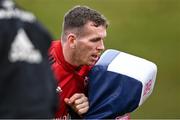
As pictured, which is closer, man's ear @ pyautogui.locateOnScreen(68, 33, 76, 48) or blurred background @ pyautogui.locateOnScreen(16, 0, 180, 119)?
man's ear @ pyautogui.locateOnScreen(68, 33, 76, 48)

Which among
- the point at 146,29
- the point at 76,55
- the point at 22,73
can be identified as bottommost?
the point at 146,29

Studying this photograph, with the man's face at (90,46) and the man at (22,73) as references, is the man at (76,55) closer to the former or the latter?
the man's face at (90,46)

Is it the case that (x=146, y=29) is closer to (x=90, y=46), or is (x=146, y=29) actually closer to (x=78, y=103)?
(x=90, y=46)

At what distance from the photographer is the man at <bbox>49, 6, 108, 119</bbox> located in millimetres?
2221

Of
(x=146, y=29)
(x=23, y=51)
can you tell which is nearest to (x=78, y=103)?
(x=23, y=51)

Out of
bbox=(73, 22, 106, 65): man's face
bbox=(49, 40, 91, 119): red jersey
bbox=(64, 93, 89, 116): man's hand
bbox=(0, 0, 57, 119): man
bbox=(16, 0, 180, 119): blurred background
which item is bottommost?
bbox=(16, 0, 180, 119): blurred background

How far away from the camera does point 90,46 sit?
2.28 meters

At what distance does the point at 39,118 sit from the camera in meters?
1.29

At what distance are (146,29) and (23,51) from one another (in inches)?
206

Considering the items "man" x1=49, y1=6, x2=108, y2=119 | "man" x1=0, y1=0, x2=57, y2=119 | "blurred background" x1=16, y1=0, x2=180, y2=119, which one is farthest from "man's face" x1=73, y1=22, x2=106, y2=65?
"blurred background" x1=16, y1=0, x2=180, y2=119

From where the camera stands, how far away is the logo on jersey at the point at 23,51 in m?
1.27

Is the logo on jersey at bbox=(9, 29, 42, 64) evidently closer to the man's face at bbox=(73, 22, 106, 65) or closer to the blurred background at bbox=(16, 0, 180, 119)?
the man's face at bbox=(73, 22, 106, 65)

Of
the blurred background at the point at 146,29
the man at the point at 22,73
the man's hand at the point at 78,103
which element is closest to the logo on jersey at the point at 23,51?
the man at the point at 22,73

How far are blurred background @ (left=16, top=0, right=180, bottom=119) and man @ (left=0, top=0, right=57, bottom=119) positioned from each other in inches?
167
